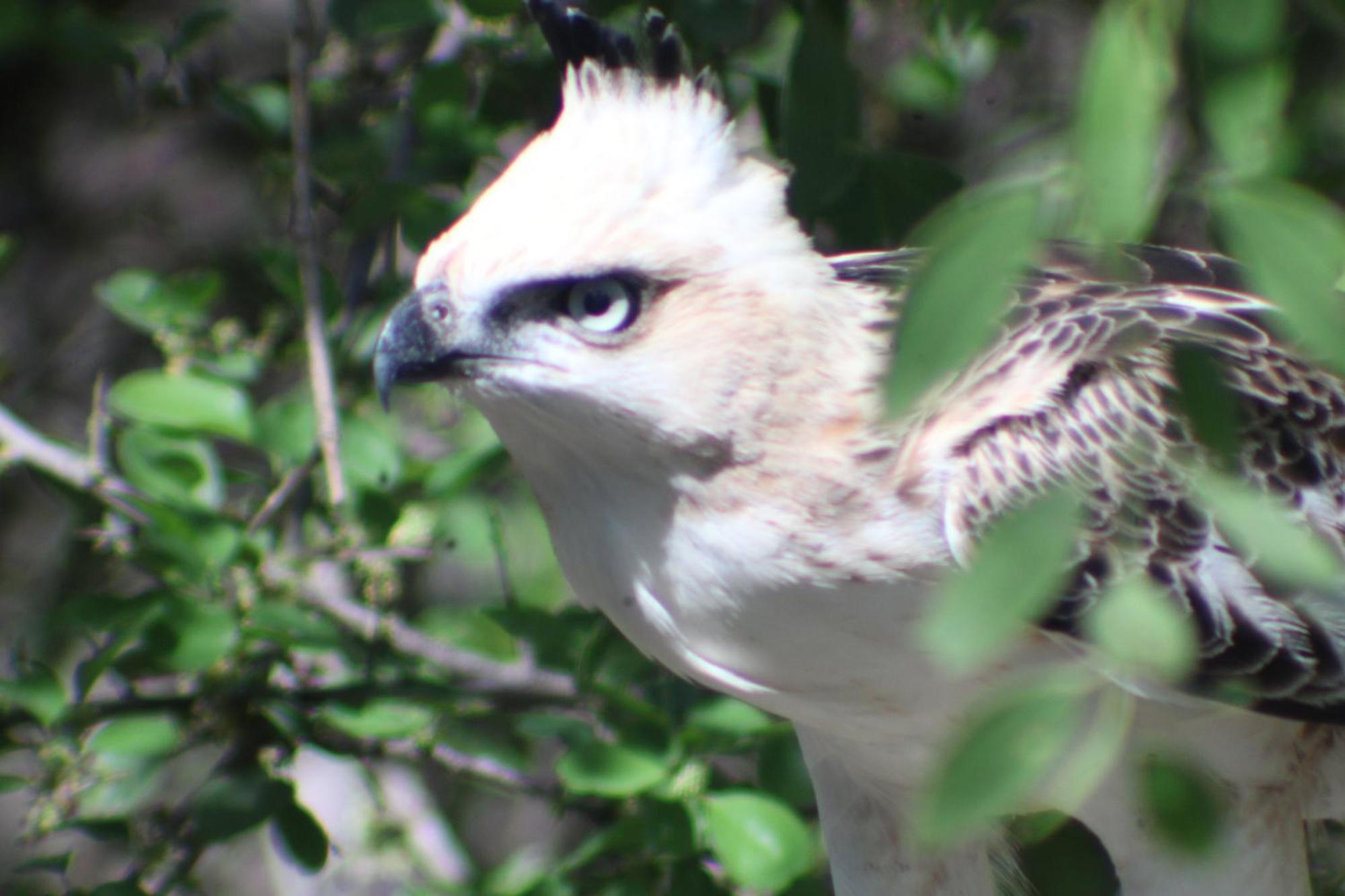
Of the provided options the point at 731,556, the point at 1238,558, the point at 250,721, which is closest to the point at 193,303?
the point at 250,721

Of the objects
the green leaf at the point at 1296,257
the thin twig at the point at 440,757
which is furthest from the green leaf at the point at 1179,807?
the thin twig at the point at 440,757

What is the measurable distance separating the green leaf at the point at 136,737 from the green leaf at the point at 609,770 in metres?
0.75

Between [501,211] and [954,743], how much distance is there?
1.29m

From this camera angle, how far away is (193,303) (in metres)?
3.00

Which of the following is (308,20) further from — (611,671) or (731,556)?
(731,556)

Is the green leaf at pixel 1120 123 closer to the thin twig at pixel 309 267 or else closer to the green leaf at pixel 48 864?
the thin twig at pixel 309 267

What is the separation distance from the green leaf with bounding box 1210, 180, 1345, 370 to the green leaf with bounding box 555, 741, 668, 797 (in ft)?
5.70

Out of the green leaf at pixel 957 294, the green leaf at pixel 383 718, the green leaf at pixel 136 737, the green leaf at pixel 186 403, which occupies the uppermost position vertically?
the green leaf at pixel 957 294

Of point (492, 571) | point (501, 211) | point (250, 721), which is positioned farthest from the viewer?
point (492, 571)

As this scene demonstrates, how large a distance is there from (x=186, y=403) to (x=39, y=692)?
1.93 feet

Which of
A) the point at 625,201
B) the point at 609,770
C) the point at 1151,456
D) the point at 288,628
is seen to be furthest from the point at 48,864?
the point at 1151,456

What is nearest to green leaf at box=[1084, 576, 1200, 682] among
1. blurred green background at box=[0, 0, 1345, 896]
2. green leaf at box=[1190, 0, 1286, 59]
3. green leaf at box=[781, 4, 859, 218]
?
green leaf at box=[1190, 0, 1286, 59]

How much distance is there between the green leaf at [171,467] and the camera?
279cm

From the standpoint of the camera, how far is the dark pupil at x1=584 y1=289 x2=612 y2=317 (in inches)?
82.6
